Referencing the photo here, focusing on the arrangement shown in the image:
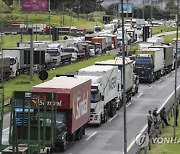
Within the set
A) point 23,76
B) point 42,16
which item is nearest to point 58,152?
point 23,76

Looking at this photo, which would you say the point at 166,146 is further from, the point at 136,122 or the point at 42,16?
the point at 42,16

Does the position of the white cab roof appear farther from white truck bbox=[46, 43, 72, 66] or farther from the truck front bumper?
white truck bbox=[46, 43, 72, 66]

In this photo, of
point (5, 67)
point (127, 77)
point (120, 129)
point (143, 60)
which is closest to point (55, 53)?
point (143, 60)

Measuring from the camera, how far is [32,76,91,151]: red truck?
29.5 metres

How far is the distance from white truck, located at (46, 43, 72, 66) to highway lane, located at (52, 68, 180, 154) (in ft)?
59.2

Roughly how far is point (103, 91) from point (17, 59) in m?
25.9

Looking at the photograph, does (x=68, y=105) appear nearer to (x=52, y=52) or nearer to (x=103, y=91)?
(x=103, y=91)

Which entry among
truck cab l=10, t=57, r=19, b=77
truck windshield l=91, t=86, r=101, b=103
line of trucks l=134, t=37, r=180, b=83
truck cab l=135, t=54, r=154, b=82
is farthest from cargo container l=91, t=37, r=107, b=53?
truck windshield l=91, t=86, r=101, b=103

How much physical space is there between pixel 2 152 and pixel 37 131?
2399 mm

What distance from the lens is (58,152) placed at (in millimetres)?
30062

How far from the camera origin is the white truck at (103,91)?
36622 mm

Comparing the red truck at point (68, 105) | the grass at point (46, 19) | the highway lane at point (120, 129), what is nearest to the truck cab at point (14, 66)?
the highway lane at point (120, 129)

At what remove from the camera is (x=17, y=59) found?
62531 mm

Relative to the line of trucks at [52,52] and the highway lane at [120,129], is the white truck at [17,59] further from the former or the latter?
the highway lane at [120,129]
